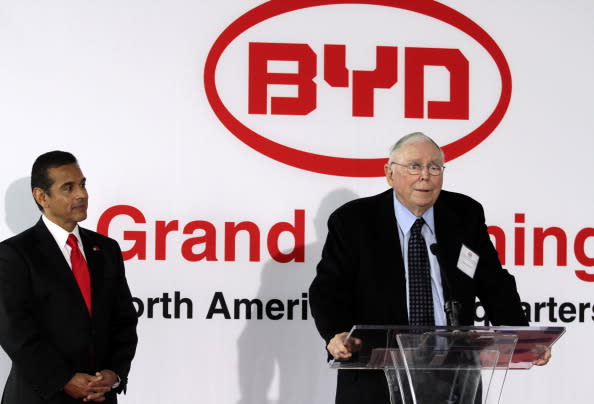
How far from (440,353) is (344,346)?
0.95 feet

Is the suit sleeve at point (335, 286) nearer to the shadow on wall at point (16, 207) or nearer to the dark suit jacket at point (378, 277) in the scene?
the dark suit jacket at point (378, 277)

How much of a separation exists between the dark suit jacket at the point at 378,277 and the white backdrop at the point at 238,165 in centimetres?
126

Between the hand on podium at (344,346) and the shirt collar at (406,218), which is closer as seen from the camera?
the hand on podium at (344,346)

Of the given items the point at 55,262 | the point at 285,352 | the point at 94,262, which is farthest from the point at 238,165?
the point at 55,262

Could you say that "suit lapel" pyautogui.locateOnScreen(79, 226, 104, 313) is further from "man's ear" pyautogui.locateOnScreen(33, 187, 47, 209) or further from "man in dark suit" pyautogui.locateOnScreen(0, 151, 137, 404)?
"man's ear" pyautogui.locateOnScreen(33, 187, 47, 209)

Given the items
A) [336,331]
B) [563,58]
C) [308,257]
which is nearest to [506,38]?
[563,58]

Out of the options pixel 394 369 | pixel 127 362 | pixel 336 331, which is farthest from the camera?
pixel 127 362

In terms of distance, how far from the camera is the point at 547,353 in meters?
2.73

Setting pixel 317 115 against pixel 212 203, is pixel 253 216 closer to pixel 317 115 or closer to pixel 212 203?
pixel 212 203

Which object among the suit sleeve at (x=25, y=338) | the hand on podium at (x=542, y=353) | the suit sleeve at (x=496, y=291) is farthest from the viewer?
the suit sleeve at (x=496, y=291)

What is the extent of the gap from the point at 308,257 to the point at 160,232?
2.65 feet

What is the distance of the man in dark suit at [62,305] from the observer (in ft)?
10.0

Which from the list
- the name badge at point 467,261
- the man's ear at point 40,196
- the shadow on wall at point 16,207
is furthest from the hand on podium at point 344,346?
the shadow on wall at point 16,207

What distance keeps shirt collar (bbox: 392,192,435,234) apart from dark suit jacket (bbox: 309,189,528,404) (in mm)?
25
